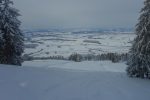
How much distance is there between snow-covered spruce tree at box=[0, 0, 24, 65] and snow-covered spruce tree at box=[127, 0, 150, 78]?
12.8 m

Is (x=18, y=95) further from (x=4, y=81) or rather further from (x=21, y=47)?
(x=21, y=47)

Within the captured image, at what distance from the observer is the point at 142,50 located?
18281 mm

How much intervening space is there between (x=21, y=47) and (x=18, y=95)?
57.2 feet

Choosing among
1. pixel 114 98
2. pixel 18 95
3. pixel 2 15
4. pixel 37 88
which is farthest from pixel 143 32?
pixel 2 15

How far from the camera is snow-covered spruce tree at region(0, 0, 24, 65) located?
24203 mm

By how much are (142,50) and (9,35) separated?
547 inches

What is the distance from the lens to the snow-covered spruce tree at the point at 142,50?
714 inches

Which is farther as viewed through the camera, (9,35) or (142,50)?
(9,35)

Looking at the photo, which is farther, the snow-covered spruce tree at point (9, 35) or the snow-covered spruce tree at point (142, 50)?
the snow-covered spruce tree at point (9, 35)

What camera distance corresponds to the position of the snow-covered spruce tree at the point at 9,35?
24203 millimetres

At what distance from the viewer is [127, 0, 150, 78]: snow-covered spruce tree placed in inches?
714

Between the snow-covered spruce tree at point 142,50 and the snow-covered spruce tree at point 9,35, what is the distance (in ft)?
41.9

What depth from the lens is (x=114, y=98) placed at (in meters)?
10.2

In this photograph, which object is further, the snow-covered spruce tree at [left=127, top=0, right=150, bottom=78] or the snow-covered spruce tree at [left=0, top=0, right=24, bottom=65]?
the snow-covered spruce tree at [left=0, top=0, right=24, bottom=65]
